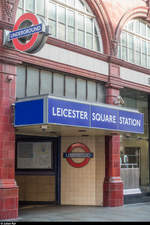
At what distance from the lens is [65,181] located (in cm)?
1978

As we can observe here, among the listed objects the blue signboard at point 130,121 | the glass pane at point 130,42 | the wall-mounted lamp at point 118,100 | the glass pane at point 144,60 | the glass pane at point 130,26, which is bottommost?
the blue signboard at point 130,121

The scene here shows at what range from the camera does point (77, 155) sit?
19594 millimetres

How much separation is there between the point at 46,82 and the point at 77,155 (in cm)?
430

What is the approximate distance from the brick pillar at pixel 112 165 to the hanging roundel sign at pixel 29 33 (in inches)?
253

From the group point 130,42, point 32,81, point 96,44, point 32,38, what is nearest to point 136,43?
point 130,42

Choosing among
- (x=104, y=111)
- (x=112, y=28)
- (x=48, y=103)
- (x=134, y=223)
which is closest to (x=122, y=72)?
(x=112, y=28)

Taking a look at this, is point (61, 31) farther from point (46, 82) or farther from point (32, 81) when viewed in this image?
point (32, 81)

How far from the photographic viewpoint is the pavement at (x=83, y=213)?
Answer: 1514cm

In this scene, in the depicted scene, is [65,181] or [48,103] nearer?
[48,103]

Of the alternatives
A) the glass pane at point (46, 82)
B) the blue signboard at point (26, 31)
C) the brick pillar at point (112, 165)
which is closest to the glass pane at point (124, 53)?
the brick pillar at point (112, 165)

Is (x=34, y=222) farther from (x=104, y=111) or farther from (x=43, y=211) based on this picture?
(x=104, y=111)

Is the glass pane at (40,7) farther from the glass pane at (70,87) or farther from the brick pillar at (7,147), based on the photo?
the brick pillar at (7,147)

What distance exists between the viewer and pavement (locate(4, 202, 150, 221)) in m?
15.1

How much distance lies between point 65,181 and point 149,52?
30.8ft
